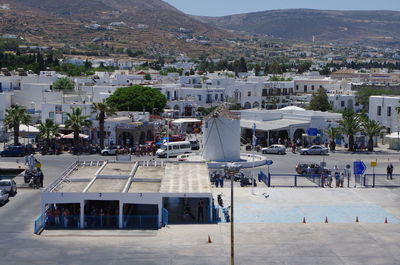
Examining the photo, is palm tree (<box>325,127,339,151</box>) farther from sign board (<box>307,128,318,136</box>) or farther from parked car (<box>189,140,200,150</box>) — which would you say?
parked car (<box>189,140,200,150</box>)

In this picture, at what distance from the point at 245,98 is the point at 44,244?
6775 cm

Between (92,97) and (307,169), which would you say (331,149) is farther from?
(92,97)

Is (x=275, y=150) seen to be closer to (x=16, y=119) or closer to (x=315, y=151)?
(x=315, y=151)

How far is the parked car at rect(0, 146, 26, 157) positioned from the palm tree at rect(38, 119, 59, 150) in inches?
92.9

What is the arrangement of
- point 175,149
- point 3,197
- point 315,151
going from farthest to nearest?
point 315,151 < point 175,149 < point 3,197

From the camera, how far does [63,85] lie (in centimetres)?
8094

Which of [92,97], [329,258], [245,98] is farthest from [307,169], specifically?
[245,98]

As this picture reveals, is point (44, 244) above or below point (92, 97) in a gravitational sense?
below

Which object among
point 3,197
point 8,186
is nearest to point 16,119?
point 8,186

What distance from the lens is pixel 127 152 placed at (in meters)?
49.1

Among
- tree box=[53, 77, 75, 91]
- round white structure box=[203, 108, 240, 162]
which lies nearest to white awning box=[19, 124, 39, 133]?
round white structure box=[203, 108, 240, 162]

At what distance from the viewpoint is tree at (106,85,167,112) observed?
65.8m

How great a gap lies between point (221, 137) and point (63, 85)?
1658 inches

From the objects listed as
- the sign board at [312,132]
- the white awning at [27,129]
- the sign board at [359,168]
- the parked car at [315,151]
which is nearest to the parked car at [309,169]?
the sign board at [359,168]
